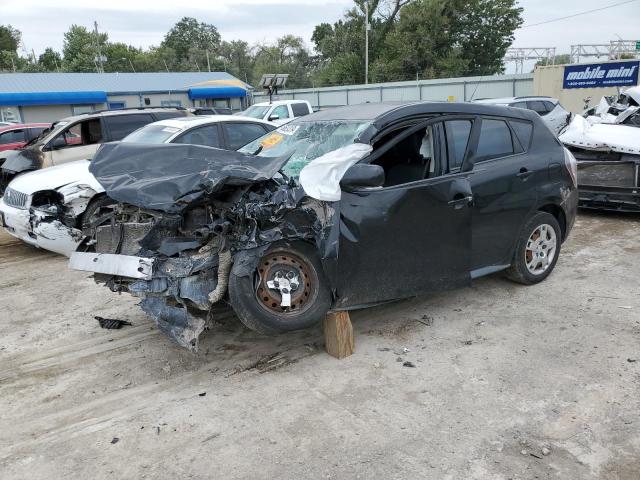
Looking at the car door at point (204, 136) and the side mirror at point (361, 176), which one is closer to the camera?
the side mirror at point (361, 176)

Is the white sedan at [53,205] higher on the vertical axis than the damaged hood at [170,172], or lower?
lower

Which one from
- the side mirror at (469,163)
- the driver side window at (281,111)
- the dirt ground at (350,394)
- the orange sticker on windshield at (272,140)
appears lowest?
the dirt ground at (350,394)

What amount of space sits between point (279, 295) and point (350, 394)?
826mm

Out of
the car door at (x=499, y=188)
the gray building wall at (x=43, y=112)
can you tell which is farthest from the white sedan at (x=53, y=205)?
the gray building wall at (x=43, y=112)

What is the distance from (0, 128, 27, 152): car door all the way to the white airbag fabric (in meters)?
12.1

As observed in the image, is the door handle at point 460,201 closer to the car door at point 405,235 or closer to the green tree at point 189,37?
the car door at point 405,235

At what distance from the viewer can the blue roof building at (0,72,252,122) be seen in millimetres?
33969

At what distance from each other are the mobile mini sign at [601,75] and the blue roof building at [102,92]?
26.3 m

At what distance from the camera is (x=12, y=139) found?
518 inches

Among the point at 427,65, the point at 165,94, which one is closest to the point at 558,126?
the point at 427,65

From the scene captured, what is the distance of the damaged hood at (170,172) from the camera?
11.5 ft

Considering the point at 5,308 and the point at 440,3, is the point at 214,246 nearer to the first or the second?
the point at 5,308

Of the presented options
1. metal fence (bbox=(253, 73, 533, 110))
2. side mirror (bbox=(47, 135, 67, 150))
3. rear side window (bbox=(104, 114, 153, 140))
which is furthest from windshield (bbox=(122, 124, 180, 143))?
metal fence (bbox=(253, 73, 533, 110))

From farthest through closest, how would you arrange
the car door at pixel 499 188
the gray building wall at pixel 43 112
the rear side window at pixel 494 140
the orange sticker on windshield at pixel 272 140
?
1. the gray building wall at pixel 43 112
2. the orange sticker on windshield at pixel 272 140
3. the rear side window at pixel 494 140
4. the car door at pixel 499 188
